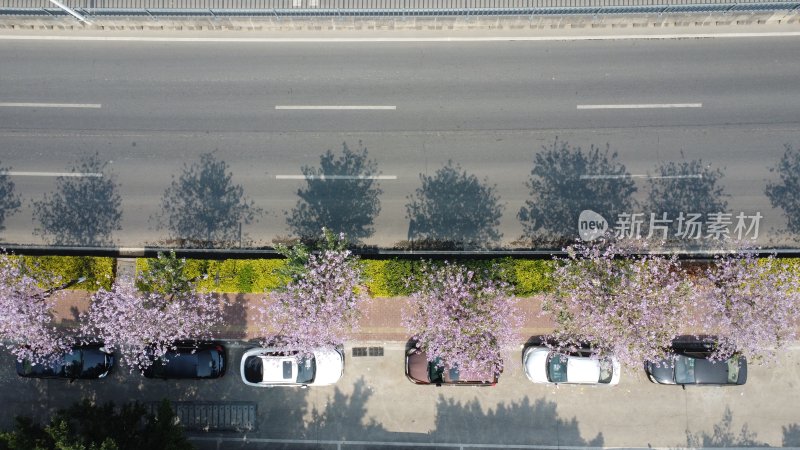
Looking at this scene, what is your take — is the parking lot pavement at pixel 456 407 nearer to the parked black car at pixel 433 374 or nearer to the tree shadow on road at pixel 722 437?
the tree shadow on road at pixel 722 437

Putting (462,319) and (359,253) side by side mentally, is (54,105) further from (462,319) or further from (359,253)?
(462,319)

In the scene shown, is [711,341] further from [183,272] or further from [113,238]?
[113,238]

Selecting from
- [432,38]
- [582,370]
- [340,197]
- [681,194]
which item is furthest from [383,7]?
[582,370]

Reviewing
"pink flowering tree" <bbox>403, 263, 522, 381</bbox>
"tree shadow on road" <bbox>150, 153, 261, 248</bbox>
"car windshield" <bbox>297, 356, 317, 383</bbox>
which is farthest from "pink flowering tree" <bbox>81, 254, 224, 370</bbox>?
"pink flowering tree" <bbox>403, 263, 522, 381</bbox>

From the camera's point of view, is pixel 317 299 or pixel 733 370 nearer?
pixel 317 299

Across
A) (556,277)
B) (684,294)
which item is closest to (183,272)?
(556,277)
